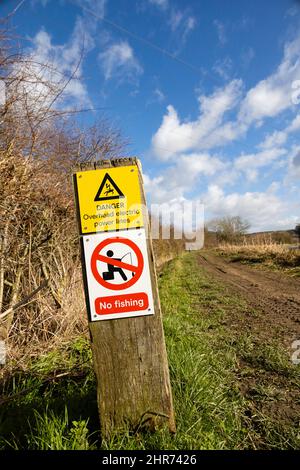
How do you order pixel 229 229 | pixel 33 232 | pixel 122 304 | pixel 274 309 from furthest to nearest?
pixel 229 229
pixel 274 309
pixel 33 232
pixel 122 304

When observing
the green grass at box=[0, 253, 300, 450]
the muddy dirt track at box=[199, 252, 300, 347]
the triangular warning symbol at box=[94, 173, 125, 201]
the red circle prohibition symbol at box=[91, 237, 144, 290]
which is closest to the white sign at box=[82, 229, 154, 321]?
the red circle prohibition symbol at box=[91, 237, 144, 290]

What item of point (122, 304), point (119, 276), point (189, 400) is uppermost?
point (119, 276)

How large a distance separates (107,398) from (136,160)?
59.0 inches

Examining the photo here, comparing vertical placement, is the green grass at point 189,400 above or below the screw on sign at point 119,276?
below

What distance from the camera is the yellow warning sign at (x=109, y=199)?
1794 millimetres

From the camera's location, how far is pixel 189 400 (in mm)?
2262

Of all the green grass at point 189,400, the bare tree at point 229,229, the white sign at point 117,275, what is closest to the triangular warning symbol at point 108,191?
the white sign at point 117,275

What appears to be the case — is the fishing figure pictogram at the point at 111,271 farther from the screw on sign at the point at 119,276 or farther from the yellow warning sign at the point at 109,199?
the yellow warning sign at the point at 109,199

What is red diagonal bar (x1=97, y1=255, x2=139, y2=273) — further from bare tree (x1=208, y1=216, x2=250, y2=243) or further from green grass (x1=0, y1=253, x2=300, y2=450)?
bare tree (x1=208, y1=216, x2=250, y2=243)

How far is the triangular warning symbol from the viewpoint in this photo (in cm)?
181

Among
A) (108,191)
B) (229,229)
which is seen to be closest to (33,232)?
(108,191)

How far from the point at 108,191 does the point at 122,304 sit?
71cm

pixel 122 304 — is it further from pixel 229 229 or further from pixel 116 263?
pixel 229 229
